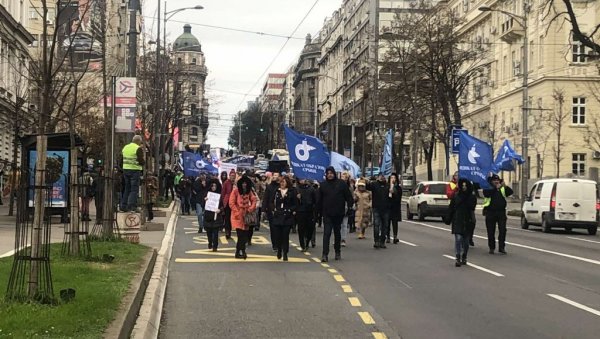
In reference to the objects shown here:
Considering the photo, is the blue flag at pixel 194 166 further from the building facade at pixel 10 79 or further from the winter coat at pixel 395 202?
the winter coat at pixel 395 202

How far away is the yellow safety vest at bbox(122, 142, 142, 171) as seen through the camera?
58.5 ft

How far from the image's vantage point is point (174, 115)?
45.1m

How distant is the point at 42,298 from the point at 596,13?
166 ft

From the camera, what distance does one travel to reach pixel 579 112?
2135 inches

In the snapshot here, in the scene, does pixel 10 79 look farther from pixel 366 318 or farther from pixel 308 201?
pixel 366 318

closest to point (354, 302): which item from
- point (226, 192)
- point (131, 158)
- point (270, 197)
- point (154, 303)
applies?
point (154, 303)

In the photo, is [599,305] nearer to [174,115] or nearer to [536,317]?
[536,317]

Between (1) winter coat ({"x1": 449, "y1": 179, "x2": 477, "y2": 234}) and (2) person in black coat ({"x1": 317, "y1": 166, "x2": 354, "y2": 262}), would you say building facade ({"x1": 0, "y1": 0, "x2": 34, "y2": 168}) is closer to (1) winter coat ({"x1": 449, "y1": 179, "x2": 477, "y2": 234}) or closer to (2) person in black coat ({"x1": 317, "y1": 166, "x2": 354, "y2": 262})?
(2) person in black coat ({"x1": 317, "y1": 166, "x2": 354, "y2": 262})

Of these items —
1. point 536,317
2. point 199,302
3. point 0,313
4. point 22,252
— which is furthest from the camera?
point 199,302

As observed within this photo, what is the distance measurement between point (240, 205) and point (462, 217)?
14.2 feet

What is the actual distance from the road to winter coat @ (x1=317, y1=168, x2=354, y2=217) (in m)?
0.99

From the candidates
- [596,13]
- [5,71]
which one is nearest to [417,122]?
[596,13]

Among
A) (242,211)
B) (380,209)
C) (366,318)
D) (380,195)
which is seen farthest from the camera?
(380,195)

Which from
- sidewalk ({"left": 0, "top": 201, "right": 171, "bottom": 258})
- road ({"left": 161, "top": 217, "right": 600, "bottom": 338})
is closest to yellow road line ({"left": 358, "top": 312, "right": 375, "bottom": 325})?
road ({"left": 161, "top": 217, "right": 600, "bottom": 338})
